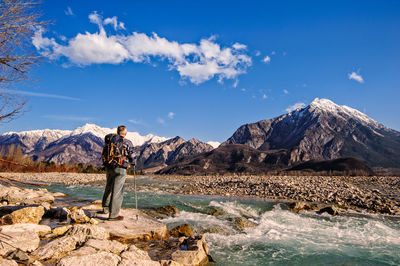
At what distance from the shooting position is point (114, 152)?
805 cm

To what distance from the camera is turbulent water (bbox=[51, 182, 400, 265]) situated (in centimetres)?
788

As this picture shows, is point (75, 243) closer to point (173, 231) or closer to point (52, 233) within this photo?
point (52, 233)

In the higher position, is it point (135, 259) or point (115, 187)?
point (115, 187)

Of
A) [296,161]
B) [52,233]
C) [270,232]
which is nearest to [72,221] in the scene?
[52,233]

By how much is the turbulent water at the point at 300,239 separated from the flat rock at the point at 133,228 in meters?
1.90

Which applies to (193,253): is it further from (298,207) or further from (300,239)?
(298,207)

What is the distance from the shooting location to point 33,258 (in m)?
5.02

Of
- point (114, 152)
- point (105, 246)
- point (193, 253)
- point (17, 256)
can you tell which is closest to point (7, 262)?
point (17, 256)

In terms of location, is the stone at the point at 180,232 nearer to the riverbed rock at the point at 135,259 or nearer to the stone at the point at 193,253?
the stone at the point at 193,253

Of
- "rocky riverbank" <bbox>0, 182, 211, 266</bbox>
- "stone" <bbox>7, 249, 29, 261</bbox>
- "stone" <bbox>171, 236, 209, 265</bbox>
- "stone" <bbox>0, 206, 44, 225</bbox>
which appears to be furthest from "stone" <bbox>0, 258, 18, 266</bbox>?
"stone" <bbox>0, 206, 44, 225</bbox>

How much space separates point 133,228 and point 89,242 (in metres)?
2.29

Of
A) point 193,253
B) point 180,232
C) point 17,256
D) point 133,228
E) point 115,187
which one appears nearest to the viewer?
point 17,256

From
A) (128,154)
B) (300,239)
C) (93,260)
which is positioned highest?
(128,154)

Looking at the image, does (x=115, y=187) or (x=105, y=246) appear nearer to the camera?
(x=105, y=246)
